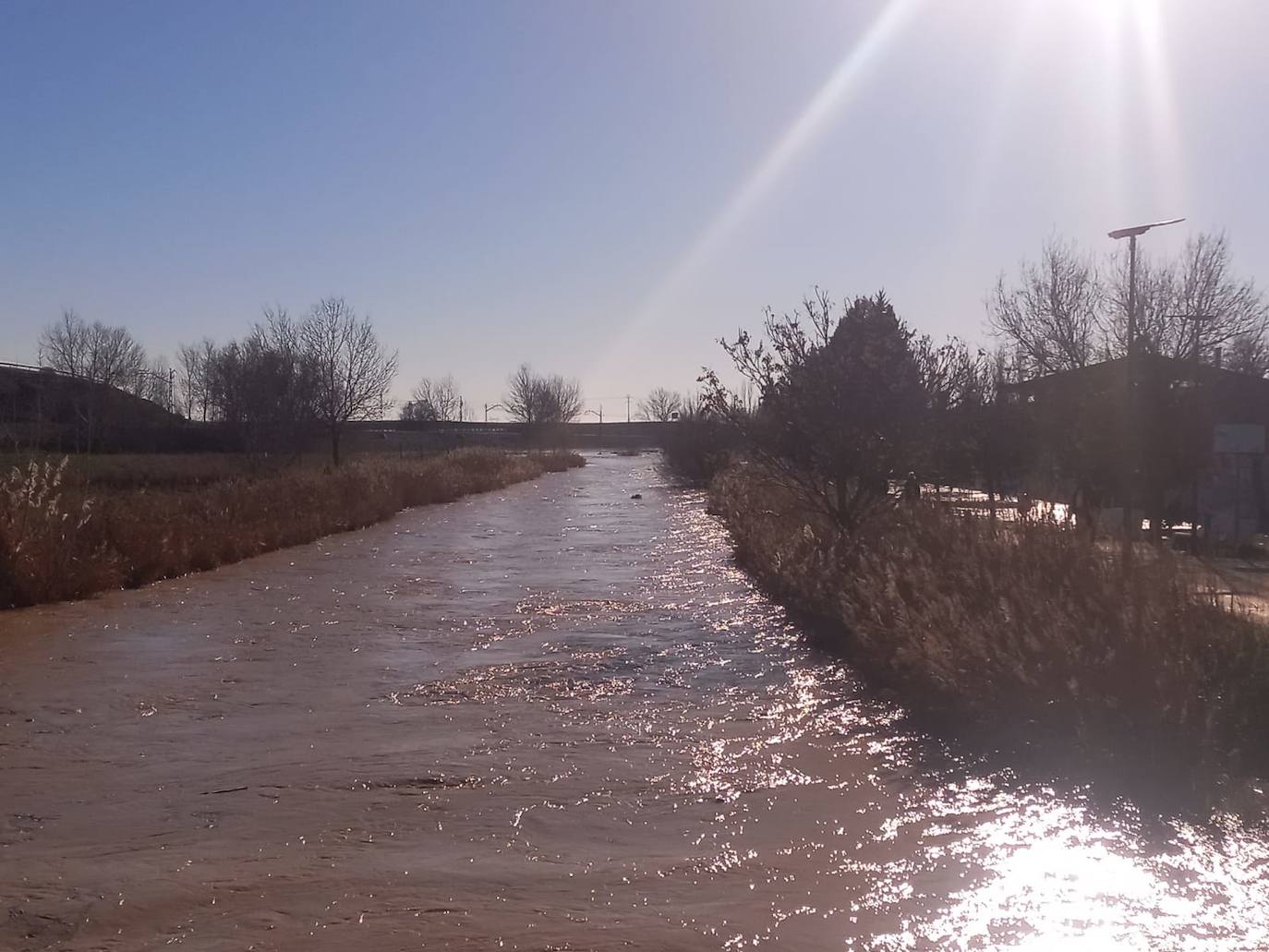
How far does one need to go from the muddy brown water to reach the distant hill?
15.6m

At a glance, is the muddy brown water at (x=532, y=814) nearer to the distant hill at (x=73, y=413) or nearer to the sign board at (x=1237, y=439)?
the sign board at (x=1237, y=439)

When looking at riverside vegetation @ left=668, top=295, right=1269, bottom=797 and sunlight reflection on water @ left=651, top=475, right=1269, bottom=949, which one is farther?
riverside vegetation @ left=668, top=295, right=1269, bottom=797

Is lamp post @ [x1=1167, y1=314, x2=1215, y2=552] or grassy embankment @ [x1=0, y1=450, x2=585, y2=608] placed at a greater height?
lamp post @ [x1=1167, y1=314, x2=1215, y2=552]

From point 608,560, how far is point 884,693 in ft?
36.8

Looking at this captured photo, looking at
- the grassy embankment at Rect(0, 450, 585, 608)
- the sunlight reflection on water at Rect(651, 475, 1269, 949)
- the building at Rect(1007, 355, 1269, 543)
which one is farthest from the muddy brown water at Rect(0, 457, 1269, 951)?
the building at Rect(1007, 355, 1269, 543)

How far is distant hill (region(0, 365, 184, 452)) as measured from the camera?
31500 millimetres

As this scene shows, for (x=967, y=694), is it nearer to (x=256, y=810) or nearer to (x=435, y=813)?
(x=435, y=813)

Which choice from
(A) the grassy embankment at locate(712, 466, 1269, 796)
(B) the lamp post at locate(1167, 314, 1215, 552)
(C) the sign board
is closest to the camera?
(A) the grassy embankment at locate(712, 466, 1269, 796)

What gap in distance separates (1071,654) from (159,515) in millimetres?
15874

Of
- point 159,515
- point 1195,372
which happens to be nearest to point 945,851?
point 159,515

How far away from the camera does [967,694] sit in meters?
8.61

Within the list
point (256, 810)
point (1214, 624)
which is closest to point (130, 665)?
point (256, 810)

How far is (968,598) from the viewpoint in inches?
384

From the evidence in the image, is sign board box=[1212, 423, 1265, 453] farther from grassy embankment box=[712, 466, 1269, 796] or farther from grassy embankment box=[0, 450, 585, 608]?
grassy embankment box=[0, 450, 585, 608]
